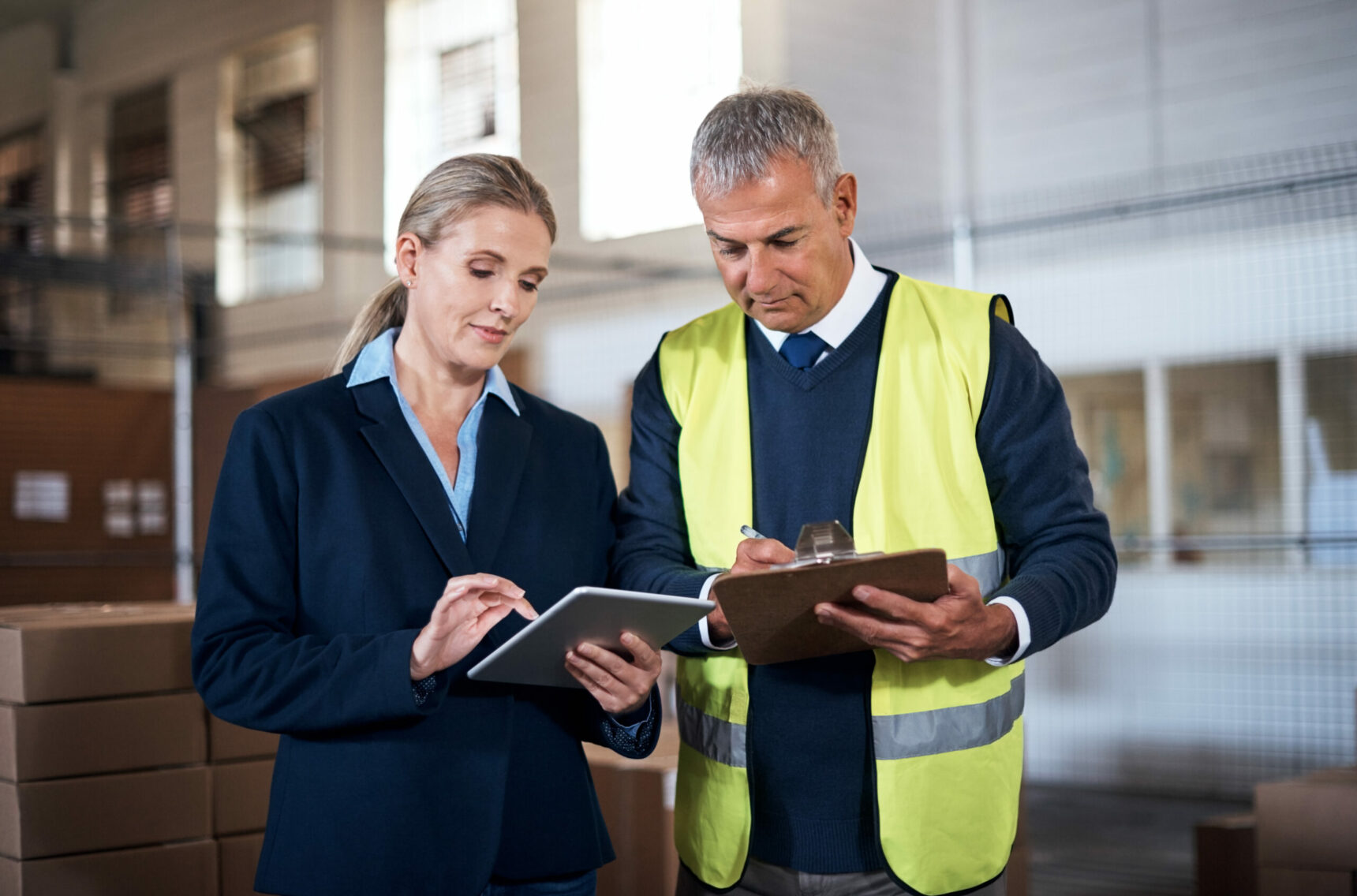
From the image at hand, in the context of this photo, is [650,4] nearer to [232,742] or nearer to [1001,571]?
[232,742]

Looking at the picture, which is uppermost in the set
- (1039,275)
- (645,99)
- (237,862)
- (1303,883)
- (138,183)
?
(138,183)

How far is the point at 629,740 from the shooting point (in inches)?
73.9

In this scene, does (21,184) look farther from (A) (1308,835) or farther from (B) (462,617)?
(B) (462,617)

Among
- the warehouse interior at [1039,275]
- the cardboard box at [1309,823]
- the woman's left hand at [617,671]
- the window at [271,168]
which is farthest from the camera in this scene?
the window at [271,168]

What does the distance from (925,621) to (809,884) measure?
0.43 metres

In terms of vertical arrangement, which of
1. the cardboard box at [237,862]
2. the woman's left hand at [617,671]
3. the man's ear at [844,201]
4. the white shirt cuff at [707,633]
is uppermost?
the man's ear at [844,201]

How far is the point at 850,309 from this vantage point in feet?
6.06

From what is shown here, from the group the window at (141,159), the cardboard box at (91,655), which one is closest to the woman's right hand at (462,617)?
the cardboard box at (91,655)

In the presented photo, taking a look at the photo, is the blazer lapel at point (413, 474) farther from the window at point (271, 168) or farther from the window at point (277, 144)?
the window at point (277, 144)

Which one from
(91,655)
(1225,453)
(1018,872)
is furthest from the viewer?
(1225,453)

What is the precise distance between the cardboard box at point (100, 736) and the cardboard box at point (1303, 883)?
2671 mm

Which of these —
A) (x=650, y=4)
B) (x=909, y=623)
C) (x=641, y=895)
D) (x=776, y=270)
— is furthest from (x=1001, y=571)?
(x=650, y=4)

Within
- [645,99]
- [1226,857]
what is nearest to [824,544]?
[1226,857]

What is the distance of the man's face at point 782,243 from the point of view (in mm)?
1747
